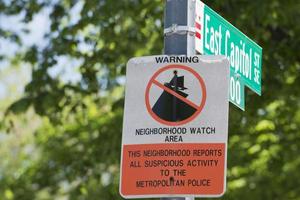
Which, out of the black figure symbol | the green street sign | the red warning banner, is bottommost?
the red warning banner

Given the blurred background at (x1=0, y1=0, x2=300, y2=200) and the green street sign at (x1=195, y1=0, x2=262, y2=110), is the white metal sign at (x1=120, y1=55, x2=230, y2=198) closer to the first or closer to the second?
the green street sign at (x1=195, y1=0, x2=262, y2=110)

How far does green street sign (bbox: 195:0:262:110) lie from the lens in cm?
413

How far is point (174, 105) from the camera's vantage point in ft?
12.7

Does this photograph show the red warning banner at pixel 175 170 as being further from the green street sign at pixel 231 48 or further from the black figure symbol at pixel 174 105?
the green street sign at pixel 231 48

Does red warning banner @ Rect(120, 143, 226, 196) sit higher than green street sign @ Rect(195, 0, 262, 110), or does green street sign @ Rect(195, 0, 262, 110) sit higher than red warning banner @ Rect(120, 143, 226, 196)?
green street sign @ Rect(195, 0, 262, 110)

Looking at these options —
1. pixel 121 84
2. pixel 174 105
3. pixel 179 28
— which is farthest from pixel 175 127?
pixel 121 84

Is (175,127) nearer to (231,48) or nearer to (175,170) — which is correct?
(175,170)

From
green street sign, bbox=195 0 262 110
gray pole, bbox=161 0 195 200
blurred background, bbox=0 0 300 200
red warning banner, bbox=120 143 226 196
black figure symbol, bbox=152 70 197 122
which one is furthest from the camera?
blurred background, bbox=0 0 300 200

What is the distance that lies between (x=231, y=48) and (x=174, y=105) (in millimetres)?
672

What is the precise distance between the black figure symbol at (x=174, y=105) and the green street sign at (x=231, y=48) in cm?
23

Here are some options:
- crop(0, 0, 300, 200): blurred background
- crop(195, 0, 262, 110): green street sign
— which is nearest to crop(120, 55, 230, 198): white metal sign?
crop(195, 0, 262, 110): green street sign

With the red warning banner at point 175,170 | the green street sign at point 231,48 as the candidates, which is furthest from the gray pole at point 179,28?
the red warning banner at point 175,170

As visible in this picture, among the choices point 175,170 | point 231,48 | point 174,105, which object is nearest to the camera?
point 175,170

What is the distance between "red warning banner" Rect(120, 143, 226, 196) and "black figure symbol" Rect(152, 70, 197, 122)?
129 mm
